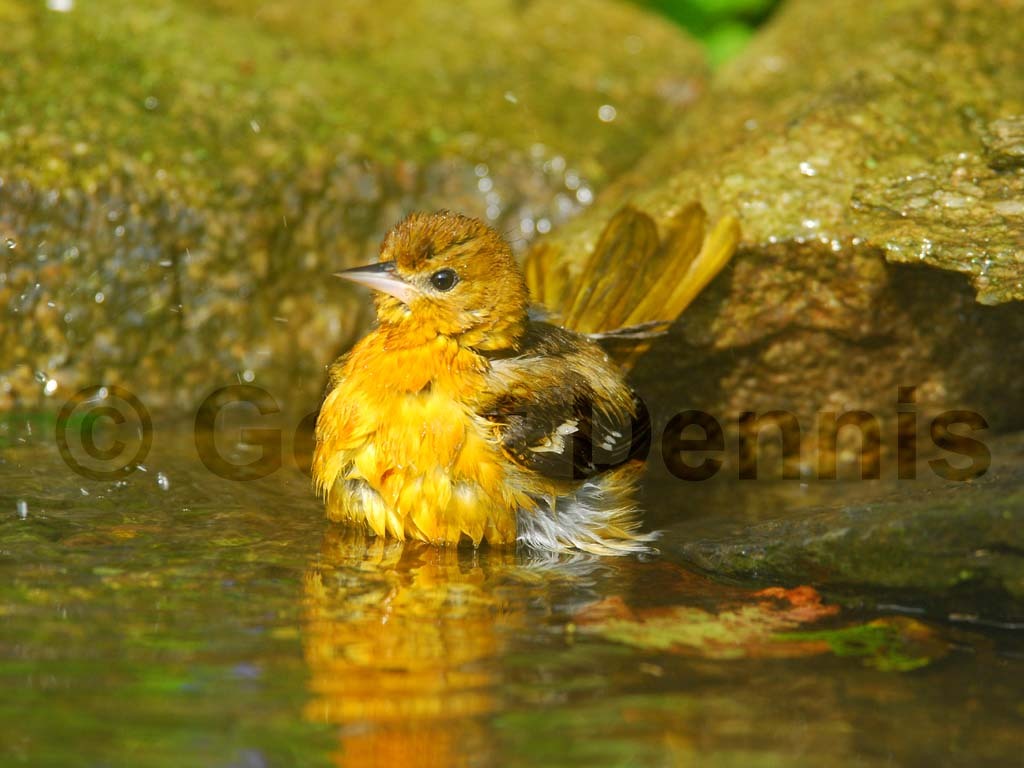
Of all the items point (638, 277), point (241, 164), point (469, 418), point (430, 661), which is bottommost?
point (430, 661)

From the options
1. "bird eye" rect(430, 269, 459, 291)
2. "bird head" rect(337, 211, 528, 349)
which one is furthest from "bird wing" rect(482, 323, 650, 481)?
"bird eye" rect(430, 269, 459, 291)

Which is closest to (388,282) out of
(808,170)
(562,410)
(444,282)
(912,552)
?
(444,282)

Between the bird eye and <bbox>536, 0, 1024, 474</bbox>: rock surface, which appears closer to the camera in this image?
the bird eye

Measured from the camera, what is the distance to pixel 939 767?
250 centimetres

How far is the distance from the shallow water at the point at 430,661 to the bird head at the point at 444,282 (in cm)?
79

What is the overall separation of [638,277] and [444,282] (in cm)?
109

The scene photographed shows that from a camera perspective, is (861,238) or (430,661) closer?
(430,661)

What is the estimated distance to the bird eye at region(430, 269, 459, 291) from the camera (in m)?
4.29

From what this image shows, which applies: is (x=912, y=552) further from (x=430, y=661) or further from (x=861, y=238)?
(x=861, y=238)

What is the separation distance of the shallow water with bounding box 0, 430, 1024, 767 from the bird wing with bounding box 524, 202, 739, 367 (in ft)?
4.05

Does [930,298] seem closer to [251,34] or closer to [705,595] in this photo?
[705,595]

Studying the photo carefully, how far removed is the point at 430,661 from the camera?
3031 millimetres

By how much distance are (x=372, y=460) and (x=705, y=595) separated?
1185mm

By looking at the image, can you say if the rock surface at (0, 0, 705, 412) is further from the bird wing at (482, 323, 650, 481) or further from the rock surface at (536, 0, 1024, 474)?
the bird wing at (482, 323, 650, 481)
